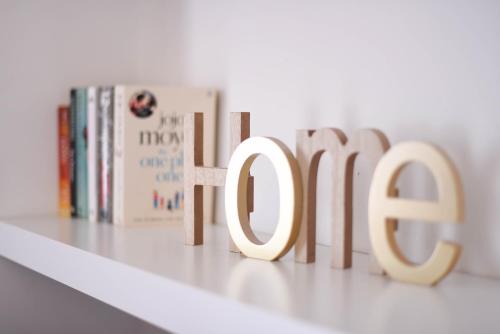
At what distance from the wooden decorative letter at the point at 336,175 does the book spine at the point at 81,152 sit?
58cm

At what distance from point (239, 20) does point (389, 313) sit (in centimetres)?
74

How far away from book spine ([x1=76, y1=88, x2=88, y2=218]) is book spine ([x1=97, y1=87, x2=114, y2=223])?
0.05 meters

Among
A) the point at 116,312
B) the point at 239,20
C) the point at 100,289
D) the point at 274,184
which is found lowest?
the point at 116,312

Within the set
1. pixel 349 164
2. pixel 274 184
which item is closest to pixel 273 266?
pixel 349 164

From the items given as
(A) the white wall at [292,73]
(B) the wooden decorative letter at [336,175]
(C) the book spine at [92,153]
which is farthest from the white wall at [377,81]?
(C) the book spine at [92,153]

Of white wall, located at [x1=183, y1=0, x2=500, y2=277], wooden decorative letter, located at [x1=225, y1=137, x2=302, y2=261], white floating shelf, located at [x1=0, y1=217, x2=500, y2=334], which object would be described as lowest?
white floating shelf, located at [x1=0, y1=217, x2=500, y2=334]

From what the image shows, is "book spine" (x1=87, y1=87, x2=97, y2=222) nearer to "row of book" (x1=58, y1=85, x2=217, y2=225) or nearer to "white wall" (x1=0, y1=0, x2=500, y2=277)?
"row of book" (x1=58, y1=85, x2=217, y2=225)

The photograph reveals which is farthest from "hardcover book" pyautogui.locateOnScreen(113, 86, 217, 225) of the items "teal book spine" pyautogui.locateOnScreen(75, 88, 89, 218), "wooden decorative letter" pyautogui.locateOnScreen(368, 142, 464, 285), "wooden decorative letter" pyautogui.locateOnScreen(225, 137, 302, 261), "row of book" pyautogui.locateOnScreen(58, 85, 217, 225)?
"wooden decorative letter" pyautogui.locateOnScreen(368, 142, 464, 285)

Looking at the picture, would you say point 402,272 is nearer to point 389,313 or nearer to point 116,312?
point 389,313

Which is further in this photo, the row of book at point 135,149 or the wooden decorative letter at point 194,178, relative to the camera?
the row of book at point 135,149

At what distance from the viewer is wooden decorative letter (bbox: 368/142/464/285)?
0.73m

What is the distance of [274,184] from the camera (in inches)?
46.3

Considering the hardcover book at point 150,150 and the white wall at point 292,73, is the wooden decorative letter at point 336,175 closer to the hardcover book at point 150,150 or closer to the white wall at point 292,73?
the white wall at point 292,73

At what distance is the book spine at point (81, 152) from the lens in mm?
1328
